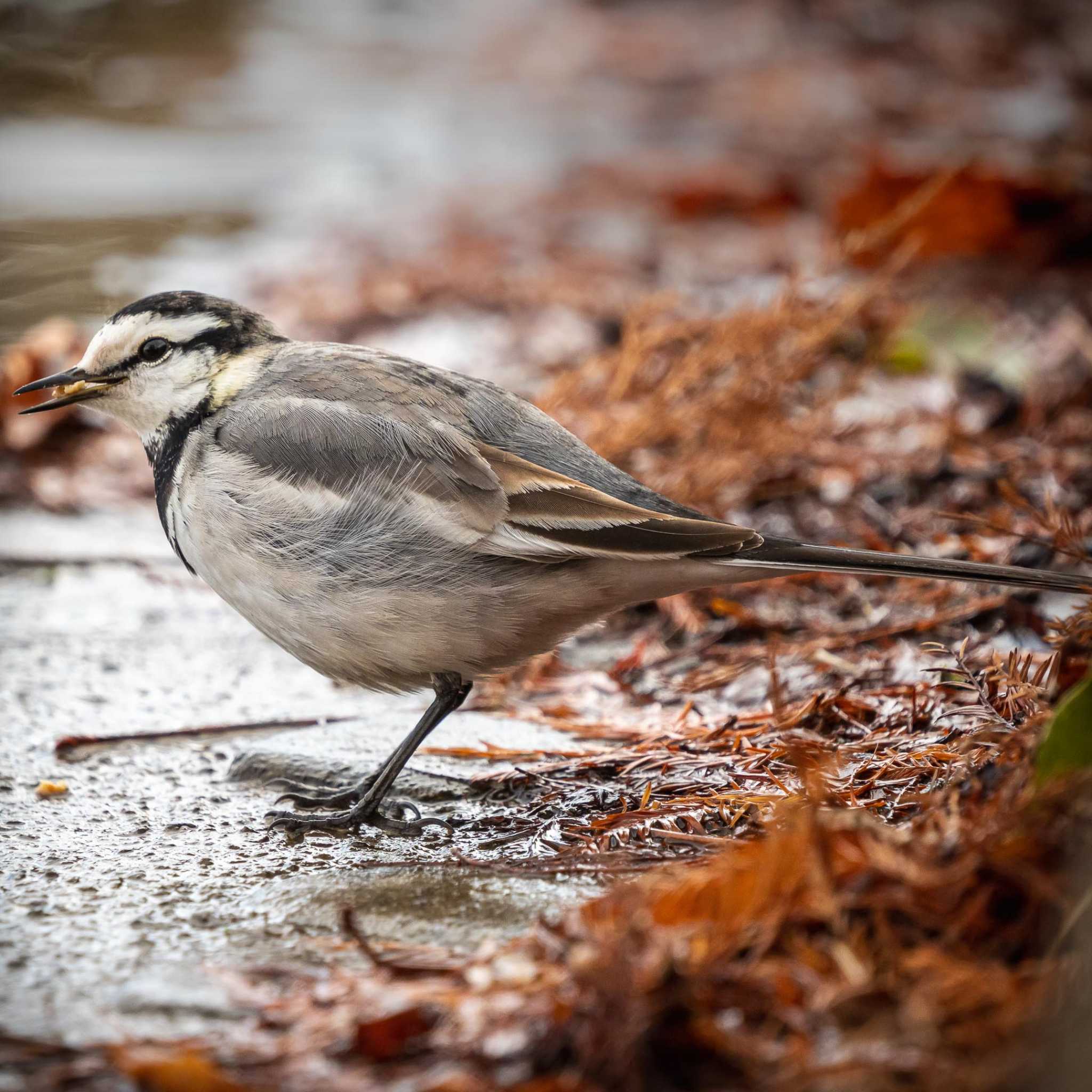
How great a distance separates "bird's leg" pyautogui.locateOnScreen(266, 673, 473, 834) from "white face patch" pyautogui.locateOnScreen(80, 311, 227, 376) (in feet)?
4.48

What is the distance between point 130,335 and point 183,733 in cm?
125

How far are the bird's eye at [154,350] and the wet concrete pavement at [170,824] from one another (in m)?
1.12

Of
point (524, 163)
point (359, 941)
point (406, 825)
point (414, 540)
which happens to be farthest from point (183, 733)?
point (524, 163)

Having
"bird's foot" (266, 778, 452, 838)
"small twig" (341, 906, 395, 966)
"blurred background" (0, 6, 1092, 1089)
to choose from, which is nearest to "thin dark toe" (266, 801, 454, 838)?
"bird's foot" (266, 778, 452, 838)

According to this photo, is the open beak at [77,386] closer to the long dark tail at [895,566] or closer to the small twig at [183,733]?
the small twig at [183,733]

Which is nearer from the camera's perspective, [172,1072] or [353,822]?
[172,1072]

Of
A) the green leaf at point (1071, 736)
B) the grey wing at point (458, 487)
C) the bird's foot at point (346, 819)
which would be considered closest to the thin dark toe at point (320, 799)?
the bird's foot at point (346, 819)

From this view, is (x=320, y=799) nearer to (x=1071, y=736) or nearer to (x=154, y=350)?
(x=154, y=350)

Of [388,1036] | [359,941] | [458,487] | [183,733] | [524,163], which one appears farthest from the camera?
[524,163]

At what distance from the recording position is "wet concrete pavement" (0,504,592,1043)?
272 centimetres

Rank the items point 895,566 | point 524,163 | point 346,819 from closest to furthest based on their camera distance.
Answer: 1. point 895,566
2. point 346,819
3. point 524,163

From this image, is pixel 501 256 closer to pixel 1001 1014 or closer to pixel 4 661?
pixel 4 661

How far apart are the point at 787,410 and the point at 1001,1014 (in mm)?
3789

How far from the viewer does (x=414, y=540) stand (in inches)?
144
